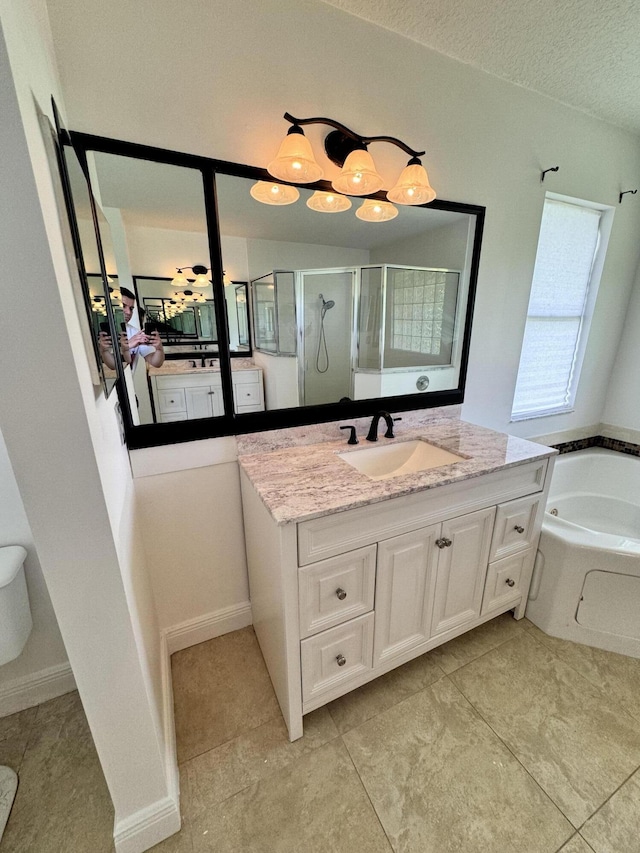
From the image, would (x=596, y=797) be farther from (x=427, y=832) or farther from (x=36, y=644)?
(x=36, y=644)

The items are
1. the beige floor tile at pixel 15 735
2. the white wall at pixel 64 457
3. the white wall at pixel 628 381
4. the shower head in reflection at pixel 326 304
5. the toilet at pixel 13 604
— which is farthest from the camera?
the white wall at pixel 628 381

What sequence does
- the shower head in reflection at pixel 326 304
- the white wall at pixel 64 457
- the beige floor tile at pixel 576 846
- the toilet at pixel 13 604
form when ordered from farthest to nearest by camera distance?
the shower head in reflection at pixel 326 304 → the toilet at pixel 13 604 → the beige floor tile at pixel 576 846 → the white wall at pixel 64 457

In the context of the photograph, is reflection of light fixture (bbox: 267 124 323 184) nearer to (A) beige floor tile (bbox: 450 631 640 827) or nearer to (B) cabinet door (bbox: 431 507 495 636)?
(B) cabinet door (bbox: 431 507 495 636)

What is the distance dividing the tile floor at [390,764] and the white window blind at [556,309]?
1.49 metres

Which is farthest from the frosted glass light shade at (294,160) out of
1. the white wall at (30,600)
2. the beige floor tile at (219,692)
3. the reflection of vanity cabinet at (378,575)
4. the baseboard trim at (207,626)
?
the beige floor tile at (219,692)

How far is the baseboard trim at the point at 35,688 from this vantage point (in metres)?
1.24

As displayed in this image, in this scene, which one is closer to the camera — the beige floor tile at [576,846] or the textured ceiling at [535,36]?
the beige floor tile at [576,846]

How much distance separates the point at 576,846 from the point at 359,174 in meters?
2.18

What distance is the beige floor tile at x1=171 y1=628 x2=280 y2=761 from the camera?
1196 mm

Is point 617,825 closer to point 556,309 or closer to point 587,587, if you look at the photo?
point 587,587

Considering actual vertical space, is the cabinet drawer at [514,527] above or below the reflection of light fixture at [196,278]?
below

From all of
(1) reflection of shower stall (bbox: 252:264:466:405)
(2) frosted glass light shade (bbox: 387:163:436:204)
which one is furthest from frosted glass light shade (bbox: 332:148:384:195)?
(1) reflection of shower stall (bbox: 252:264:466:405)

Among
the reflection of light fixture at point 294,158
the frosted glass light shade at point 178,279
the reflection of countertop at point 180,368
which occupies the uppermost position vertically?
the reflection of light fixture at point 294,158

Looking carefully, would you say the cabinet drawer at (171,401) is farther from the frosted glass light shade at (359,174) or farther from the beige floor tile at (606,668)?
the beige floor tile at (606,668)
